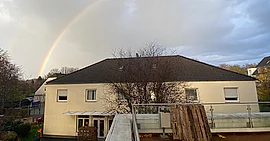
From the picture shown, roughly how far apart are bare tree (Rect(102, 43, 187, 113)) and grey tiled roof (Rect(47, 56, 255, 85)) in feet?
1.47

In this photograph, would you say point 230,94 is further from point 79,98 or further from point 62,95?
point 62,95

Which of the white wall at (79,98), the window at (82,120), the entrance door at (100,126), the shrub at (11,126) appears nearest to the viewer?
the white wall at (79,98)

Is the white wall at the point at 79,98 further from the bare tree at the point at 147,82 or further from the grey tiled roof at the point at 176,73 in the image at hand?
the bare tree at the point at 147,82

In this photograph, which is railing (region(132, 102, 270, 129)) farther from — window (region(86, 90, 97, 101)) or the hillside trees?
the hillside trees

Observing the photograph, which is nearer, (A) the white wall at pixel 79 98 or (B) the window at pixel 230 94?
(A) the white wall at pixel 79 98

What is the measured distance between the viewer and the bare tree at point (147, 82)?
39.0ft

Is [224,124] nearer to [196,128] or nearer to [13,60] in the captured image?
[196,128]

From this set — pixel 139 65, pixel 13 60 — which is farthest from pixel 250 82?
pixel 13 60

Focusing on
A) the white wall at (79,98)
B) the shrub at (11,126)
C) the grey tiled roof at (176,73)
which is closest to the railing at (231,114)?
the grey tiled roof at (176,73)

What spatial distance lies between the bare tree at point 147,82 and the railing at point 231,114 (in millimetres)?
4789

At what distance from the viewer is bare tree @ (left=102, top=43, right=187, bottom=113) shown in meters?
11.9

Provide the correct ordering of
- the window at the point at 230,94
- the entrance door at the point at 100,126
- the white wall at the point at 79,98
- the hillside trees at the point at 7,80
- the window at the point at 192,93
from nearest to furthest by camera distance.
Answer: the hillside trees at the point at 7,80 → the window at the point at 192,93 → the white wall at the point at 79,98 → the window at the point at 230,94 → the entrance door at the point at 100,126

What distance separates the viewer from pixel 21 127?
54.1ft

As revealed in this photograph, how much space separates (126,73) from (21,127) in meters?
12.6
